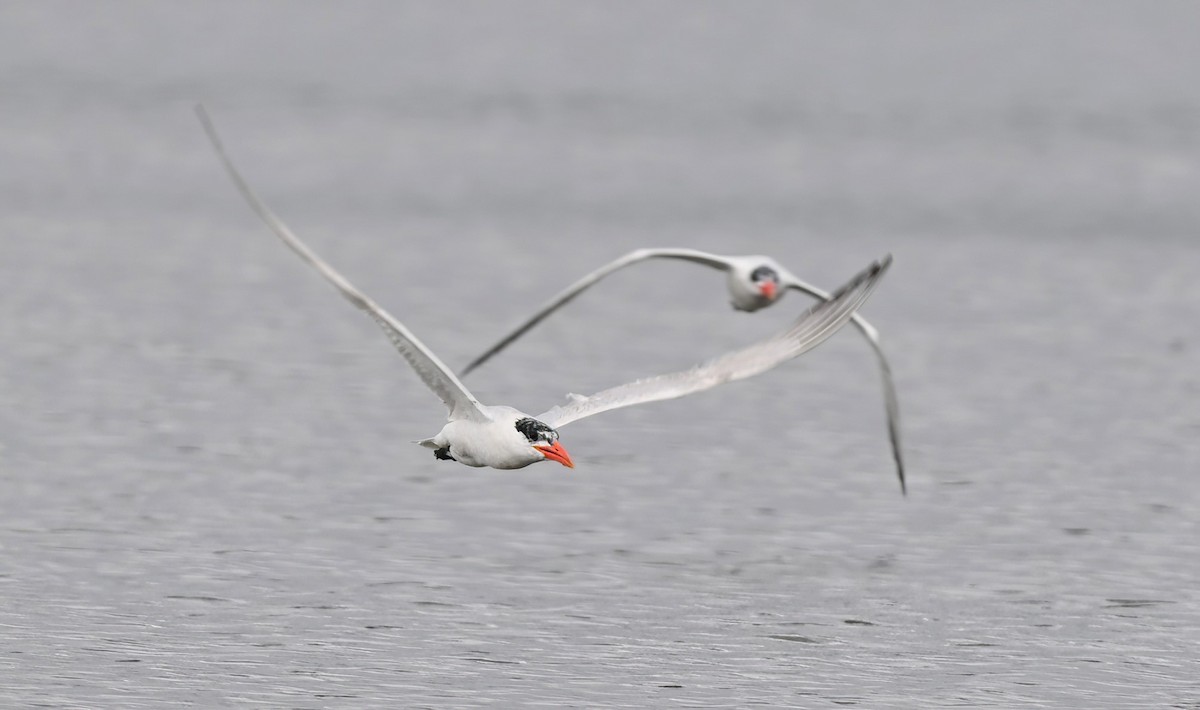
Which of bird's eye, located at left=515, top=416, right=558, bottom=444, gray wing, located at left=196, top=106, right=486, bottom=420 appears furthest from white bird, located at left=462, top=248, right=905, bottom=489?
bird's eye, located at left=515, top=416, right=558, bottom=444

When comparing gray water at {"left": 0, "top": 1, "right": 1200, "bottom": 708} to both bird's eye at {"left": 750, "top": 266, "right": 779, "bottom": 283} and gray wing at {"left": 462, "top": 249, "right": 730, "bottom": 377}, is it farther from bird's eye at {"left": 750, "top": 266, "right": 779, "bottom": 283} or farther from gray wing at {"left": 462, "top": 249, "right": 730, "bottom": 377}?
bird's eye at {"left": 750, "top": 266, "right": 779, "bottom": 283}

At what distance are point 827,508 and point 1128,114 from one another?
3773 centimetres

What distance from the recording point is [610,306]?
33.0 meters

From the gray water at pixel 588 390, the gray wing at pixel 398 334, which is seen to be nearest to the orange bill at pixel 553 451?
the gray wing at pixel 398 334

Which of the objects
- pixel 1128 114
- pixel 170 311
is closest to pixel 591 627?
pixel 170 311

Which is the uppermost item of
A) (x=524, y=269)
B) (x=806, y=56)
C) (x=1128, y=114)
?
(x=806, y=56)

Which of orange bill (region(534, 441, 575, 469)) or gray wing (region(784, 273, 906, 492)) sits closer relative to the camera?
orange bill (region(534, 441, 575, 469))

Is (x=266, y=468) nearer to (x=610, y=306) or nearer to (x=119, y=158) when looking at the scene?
(x=610, y=306)

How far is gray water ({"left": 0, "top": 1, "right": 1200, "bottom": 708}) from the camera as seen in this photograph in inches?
633

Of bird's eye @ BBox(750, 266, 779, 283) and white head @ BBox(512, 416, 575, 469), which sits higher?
bird's eye @ BBox(750, 266, 779, 283)

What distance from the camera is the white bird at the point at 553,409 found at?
1448 cm

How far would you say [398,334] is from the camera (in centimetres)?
1434

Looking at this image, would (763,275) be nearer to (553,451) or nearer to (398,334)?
(553,451)

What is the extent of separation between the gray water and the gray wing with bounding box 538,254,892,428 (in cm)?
175
